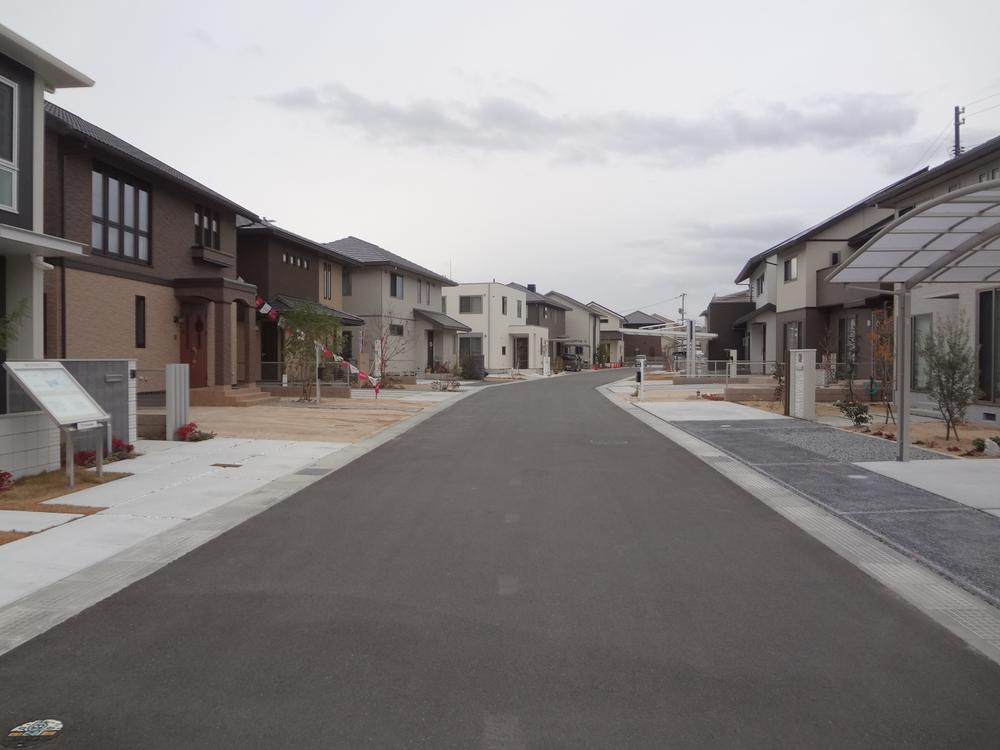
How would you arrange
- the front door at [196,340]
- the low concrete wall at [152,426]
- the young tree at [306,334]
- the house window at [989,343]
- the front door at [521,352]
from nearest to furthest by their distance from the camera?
the low concrete wall at [152,426]
the house window at [989,343]
the front door at [196,340]
the young tree at [306,334]
the front door at [521,352]

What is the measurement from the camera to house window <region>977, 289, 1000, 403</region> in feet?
52.8

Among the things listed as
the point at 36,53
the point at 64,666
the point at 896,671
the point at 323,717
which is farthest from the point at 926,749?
the point at 36,53

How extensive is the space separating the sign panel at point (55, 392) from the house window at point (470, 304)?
4342 centimetres

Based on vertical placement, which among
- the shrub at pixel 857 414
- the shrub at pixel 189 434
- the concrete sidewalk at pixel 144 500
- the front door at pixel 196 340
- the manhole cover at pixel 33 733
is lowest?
the manhole cover at pixel 33 733

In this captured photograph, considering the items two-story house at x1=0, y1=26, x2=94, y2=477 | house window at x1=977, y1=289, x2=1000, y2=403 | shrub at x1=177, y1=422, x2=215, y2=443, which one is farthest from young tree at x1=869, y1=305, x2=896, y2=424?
two-story house at x1=0, y1=26, x2=94, y2=477

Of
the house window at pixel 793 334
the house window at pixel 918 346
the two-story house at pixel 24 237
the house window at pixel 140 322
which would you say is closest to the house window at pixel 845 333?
the house window at pixel 793 334

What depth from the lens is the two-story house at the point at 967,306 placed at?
16219mm

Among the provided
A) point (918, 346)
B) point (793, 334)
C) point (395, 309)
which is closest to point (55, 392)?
point (918, 346)

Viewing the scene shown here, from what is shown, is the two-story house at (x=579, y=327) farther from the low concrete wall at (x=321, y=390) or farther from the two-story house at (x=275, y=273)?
the low concrete wall at (x=321, y=390)

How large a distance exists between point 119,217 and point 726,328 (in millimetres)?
36572

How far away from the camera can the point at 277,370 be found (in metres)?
29.3

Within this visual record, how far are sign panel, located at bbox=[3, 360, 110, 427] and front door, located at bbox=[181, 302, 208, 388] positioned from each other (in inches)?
485

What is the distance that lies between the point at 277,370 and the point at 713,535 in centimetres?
2420

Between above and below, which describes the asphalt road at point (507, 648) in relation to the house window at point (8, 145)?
below
